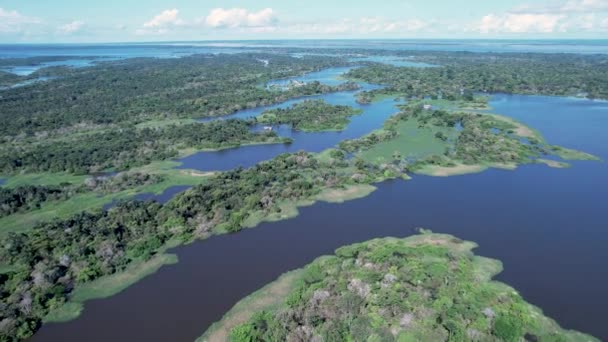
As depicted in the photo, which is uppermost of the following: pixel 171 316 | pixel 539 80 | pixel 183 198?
pixel 539 80

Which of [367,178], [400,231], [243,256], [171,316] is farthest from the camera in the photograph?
[367,178]

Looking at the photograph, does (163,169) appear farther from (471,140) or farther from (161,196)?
(471,140)

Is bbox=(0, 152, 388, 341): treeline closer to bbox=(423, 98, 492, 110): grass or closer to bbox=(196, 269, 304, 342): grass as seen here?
bbox=(196, 269, 304, 342): grass

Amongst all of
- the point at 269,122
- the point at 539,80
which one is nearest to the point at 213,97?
the point at 269,122

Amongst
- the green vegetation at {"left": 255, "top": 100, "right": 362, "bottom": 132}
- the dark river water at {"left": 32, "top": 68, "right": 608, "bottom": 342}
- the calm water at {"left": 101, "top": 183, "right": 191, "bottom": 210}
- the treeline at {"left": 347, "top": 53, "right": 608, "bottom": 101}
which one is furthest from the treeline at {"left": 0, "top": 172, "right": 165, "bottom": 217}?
the treeline at {"left": 347, "top": 53, "right": 608, "bottom": 101}

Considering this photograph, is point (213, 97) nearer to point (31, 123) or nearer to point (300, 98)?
point (300, 98)

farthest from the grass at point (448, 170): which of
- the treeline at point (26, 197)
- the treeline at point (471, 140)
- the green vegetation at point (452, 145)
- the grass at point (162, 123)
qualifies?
the grass at point (162, 123)

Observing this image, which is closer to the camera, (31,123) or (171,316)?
(171,316)

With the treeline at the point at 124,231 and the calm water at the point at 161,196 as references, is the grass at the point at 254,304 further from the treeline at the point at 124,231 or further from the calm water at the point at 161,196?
the calm water at the point at 161,196
